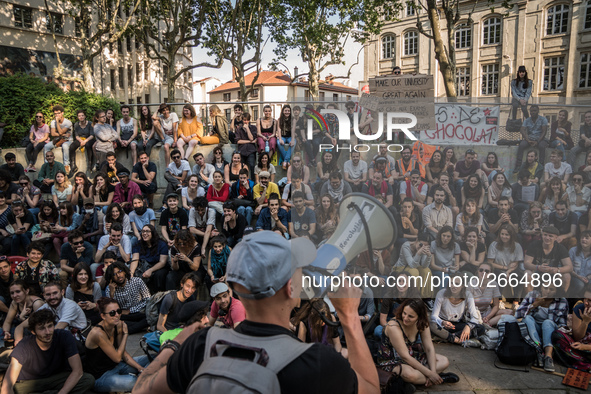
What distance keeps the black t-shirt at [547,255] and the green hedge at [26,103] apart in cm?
1224

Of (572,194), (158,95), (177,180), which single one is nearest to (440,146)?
(572,194)

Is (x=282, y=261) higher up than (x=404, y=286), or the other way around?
(x=282, y=261)

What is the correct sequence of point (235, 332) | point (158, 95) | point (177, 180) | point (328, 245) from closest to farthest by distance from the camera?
point (235, 332) < point (328, 245) < point (177, 180) < point (158, 95)

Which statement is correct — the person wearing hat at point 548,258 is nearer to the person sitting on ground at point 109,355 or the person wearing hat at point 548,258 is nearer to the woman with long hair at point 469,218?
the woman with long hair at point 469,218

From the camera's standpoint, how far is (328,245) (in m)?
1.86

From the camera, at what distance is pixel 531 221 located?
88.0 inches

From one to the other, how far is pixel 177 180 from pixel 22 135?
6.19 m

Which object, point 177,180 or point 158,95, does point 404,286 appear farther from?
point 158,95

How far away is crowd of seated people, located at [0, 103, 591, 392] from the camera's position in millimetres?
2178

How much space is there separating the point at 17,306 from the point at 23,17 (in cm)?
2288

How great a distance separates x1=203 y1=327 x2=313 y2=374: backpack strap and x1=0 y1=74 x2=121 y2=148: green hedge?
12.4 m

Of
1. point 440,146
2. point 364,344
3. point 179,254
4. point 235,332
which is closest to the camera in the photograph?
point 235,332

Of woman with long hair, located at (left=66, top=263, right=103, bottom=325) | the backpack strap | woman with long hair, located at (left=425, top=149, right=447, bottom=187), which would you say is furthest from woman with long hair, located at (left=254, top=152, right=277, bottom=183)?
the backpack strap

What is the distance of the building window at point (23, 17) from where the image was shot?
2267 cm
